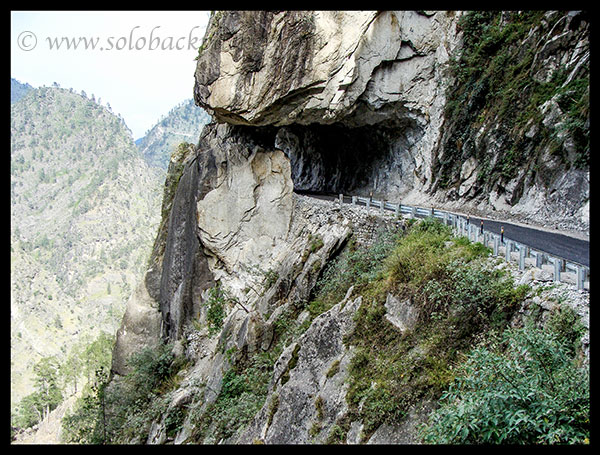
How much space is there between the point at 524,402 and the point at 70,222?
500 feet

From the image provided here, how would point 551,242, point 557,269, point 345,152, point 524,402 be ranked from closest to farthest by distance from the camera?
point 524,402, point 557,269, point 551,242, point 345,152

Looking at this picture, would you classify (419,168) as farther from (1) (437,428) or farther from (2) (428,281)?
(1) (437,428)

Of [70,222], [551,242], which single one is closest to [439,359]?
[551,242]

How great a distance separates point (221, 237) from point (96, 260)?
397 feet

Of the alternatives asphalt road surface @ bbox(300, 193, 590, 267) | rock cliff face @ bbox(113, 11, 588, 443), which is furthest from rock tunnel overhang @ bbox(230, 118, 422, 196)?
asphalt road surface @ bbox(300, 193, 590, 267)

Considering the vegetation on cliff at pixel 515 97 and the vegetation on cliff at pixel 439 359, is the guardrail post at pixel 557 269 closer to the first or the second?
the vegetation on cliff at pixel 439 359

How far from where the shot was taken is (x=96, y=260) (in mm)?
124875

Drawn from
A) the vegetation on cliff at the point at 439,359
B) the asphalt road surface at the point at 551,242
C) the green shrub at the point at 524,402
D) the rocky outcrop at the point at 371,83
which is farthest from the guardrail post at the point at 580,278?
the rocky outcrop at the point at 371,83

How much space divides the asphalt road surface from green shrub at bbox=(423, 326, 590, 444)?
3.16 meters

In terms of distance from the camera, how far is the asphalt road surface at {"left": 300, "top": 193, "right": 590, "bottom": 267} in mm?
7973

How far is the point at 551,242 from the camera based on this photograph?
9344 millimetres

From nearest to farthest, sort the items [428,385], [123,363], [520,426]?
[520,426] → [428,385] → [123,363]

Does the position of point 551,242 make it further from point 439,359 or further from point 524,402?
point 524,402

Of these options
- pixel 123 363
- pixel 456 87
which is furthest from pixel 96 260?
pixel 456 87
